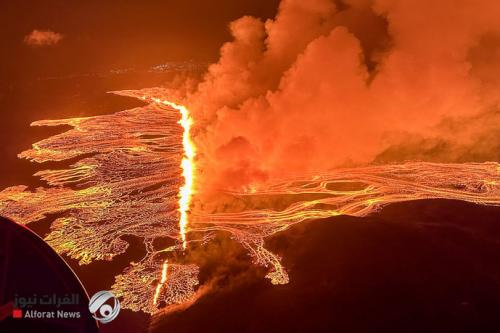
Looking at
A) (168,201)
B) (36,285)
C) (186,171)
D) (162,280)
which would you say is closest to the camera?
(36,285)

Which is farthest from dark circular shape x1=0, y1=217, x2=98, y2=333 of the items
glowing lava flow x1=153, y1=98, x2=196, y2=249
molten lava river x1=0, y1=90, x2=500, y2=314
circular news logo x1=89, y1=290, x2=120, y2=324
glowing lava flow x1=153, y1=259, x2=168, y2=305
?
glowing lava flow x1=153, y1=98, x2=196, y2=249

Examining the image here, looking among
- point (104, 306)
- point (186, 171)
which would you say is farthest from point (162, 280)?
point (186, 171)

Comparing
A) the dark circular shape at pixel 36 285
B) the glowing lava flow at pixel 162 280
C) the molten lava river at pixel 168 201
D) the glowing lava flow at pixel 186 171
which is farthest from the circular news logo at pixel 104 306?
the glowing lava flow at pixel 186 171

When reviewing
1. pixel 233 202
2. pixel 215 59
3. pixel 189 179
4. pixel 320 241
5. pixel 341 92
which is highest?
pixel 215 59

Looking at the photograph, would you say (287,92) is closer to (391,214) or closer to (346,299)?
(391,214)

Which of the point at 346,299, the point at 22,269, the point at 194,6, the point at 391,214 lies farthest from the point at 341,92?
the point at 194,6

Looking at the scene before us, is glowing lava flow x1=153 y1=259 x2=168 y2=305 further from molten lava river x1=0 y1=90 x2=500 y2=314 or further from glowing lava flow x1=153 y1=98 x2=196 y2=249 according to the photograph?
glowing lava flow x1=153 y1=98 x2=196 y2=249

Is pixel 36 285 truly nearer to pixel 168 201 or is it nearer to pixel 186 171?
pixel 168 201
